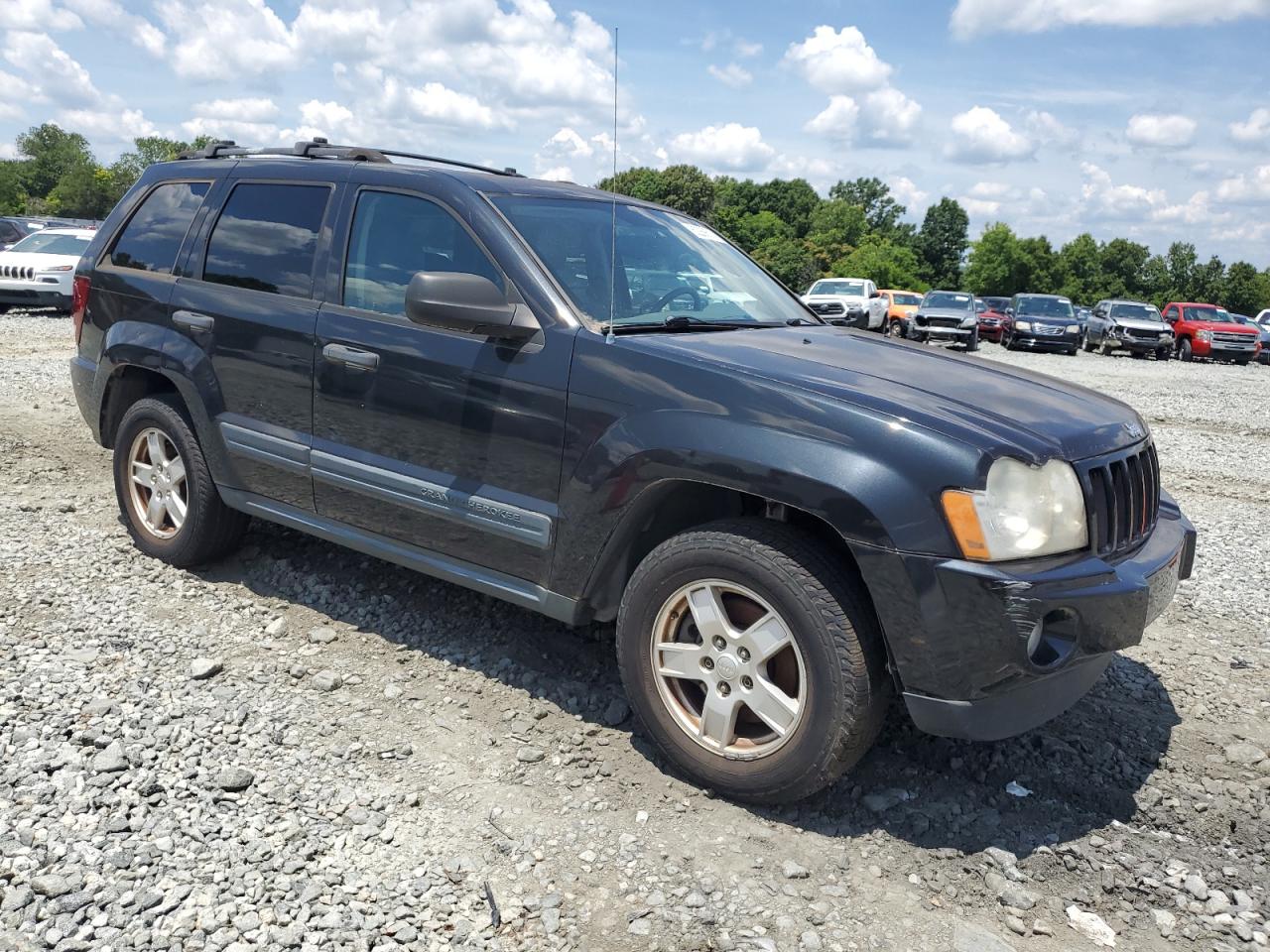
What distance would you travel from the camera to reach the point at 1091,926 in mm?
2672

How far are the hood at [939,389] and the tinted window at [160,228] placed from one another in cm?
266

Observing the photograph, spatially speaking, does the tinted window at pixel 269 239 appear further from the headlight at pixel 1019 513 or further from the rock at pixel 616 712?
the headlight at pixel 1019 513

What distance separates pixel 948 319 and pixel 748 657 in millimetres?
24720

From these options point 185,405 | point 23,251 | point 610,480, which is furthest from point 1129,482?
point 23,251

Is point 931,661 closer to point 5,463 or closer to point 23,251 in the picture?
point 5,463

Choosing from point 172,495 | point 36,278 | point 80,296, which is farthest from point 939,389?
point 36,278

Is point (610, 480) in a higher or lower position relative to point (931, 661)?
higher

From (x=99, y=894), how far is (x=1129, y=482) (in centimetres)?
316

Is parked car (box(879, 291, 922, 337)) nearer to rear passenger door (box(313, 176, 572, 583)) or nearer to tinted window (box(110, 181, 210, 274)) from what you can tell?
tinted window (box(110, 181, 210, 274))

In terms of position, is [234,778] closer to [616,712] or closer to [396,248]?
[616,712]

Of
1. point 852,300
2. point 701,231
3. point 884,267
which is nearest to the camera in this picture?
point 701,231

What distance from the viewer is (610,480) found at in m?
3.25

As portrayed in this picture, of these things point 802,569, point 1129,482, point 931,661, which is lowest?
point 931,661

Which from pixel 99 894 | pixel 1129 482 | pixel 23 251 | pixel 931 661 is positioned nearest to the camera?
pixel 99 894
